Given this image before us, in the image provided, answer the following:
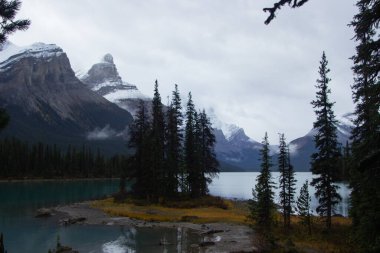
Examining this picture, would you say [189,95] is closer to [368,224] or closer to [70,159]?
[368,224]

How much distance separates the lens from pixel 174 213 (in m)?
60.1

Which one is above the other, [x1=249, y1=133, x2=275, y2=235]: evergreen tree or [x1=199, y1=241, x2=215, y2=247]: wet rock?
[x1=249, y1=133, x2=275, y2=235]: evergreen tree

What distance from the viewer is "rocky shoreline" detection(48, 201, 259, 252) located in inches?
1378

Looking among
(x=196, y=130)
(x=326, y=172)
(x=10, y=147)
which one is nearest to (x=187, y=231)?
(x=326, y=172)

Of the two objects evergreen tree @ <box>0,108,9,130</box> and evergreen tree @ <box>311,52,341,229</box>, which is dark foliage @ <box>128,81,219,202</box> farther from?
evergreen tree @ <box>0,108,9,130</box>

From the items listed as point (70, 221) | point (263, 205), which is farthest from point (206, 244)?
point (70, 221)

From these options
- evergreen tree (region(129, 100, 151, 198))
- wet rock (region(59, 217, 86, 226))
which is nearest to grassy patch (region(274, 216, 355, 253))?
wet rock (region(59, 217, 86, 226))

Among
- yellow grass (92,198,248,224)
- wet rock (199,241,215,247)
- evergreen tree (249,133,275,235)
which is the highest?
evergreen tree (249,133,275,235)

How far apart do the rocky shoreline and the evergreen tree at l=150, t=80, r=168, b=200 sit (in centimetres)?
1030

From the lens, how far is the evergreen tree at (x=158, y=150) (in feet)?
221

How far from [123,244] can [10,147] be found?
140m

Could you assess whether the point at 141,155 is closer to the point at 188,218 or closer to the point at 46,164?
the point at 188,218

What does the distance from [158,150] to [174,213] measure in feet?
37.6

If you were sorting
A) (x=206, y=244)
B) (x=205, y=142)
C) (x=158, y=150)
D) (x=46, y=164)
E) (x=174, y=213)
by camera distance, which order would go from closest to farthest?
(x=206, y=244)
(x=174, y=213)
(x=158, y=150)
(x=205, y=142)
(x=46, y=164)
